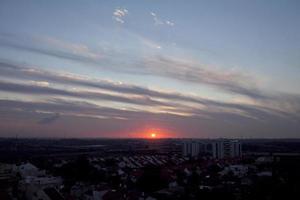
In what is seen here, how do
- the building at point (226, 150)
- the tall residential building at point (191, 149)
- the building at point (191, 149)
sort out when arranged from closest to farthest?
the building at point (226, 150) < the building at point (191, 149) < the tall residential building at point (191, 149)

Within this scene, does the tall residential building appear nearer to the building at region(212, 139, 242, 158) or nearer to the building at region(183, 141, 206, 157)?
the building at region(183, 141, 206, 157)

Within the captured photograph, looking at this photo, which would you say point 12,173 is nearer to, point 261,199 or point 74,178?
point 74,178

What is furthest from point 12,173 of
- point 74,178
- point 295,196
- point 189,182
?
point 295,196

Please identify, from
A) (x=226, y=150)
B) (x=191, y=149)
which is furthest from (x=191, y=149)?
(x=226, y=150)

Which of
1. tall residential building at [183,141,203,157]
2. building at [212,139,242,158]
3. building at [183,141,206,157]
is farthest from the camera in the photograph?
tall residential building at [183,141,203,157]

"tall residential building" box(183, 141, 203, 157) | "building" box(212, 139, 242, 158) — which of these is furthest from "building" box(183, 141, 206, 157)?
"building" box(212, 139, 242, 158)

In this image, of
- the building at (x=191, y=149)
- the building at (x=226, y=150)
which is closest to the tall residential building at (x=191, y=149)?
the building at (x=191, y=149)

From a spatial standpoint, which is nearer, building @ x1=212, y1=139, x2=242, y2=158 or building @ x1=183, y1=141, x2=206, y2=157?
building @ x1=212, y1=139, x2=242, y2=158

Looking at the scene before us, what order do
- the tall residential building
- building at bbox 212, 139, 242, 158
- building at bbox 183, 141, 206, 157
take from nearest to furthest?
building at bbox 212, 139, 242, 158, building at bbox 183, 141, 206, 157, the tall residential building

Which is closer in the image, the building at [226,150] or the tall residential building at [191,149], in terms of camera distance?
the building at [226,150]

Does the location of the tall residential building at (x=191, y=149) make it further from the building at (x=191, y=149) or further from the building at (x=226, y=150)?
the building at (x=226, y=150)

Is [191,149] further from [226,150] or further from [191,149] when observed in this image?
[226,150]
